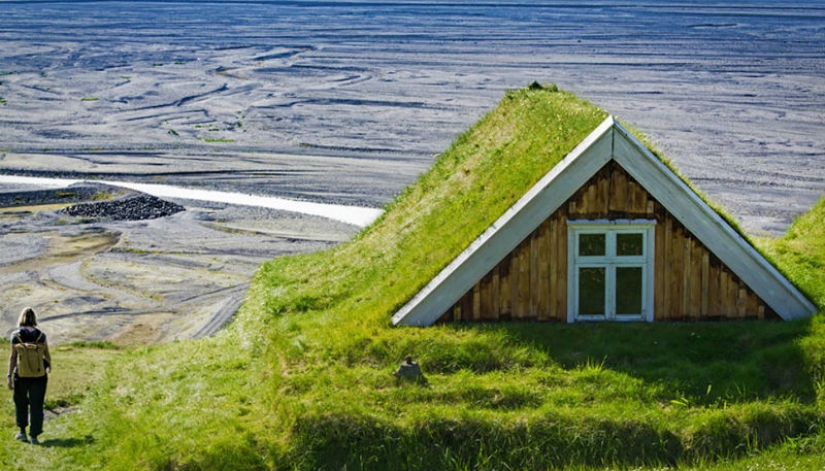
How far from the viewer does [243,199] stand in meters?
35.1

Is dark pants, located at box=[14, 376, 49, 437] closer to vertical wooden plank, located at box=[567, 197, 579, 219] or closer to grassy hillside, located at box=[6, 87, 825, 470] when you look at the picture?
grassy hillside, located at box=[6, 87, 825, 470]

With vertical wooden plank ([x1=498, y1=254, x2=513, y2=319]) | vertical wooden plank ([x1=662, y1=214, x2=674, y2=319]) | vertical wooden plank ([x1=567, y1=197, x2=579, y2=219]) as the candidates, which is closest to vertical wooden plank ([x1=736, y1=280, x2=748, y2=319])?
vertical wooden plank ([x1=662, y1=214, x2=674, y2=319])

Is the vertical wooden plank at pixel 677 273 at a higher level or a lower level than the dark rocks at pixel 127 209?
higher

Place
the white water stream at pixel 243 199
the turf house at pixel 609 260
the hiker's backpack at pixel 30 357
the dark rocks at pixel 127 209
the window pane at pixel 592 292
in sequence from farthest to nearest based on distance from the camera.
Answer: the dark rocks at pixel 127 209, the white water stream at pixel 243 199, the window pane at pixel 592 292, the turf house at pixel 609 260, the hiker's backpack at pixel 30 357

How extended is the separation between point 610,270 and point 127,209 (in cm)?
2257

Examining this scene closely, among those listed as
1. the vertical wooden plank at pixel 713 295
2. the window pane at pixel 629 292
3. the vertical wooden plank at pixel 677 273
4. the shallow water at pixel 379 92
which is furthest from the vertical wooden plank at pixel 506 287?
the shallow water at pixel 379 92

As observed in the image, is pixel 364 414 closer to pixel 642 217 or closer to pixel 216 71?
pixel 642 217

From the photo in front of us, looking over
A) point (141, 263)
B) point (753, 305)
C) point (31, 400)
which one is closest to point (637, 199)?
point (753, 305)

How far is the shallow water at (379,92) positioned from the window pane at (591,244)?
16448 millimetres

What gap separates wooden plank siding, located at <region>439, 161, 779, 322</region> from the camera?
1362 cm

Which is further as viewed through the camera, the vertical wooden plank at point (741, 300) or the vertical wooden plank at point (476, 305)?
the vertical wooden plank at point (741, 300)

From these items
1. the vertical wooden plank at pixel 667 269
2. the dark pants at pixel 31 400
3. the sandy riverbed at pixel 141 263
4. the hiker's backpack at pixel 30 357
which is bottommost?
the sandy riverbed at pixel 141 263

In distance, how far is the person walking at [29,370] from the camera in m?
12.4

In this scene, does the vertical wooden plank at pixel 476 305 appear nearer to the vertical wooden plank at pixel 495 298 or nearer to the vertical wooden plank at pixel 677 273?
the vertical wooden plank at pixel 495 298
